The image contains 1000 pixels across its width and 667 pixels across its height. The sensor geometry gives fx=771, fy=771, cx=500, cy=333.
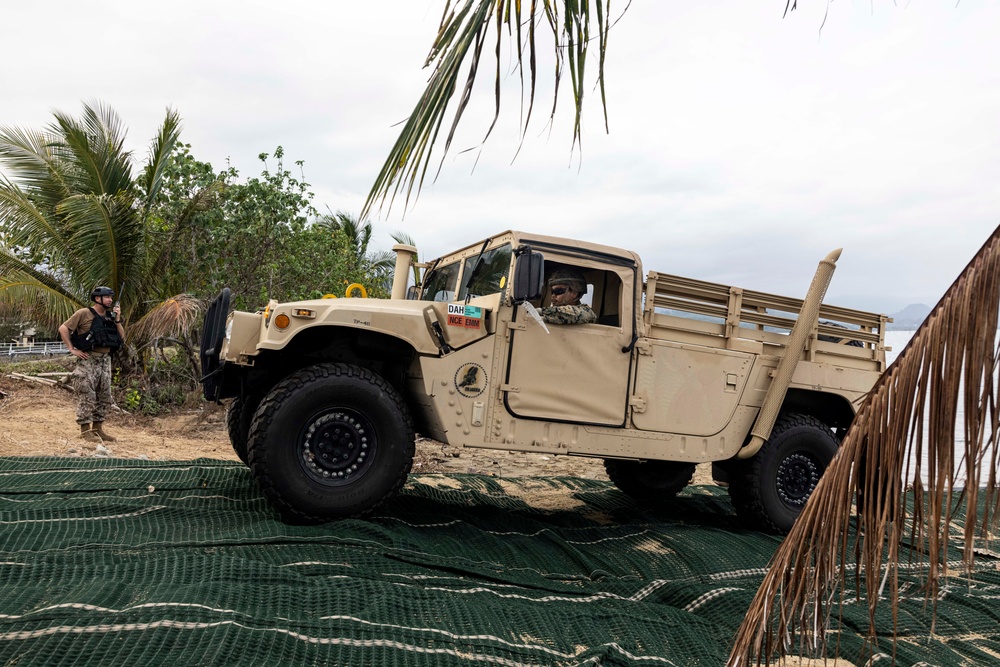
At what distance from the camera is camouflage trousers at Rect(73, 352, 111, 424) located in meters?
7.52

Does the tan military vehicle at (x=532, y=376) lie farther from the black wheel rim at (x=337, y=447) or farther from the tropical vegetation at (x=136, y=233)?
the tropical vegetation at (x=136, y=233)

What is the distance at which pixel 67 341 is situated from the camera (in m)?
7.41

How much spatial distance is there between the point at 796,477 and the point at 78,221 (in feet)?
30.0

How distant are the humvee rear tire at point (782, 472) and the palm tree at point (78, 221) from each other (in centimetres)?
745

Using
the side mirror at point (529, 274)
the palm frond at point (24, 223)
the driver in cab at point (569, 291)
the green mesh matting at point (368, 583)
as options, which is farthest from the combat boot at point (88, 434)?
the side mirror at point (529, 274)

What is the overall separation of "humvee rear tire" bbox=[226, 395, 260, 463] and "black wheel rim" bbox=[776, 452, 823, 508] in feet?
12.2

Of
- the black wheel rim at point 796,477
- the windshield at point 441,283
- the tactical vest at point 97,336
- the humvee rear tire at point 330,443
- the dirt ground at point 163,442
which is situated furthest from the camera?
the dirt ground at point 163,442

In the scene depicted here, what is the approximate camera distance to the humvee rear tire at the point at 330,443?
4.14m

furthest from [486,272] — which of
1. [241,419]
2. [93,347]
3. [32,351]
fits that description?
[32,351]

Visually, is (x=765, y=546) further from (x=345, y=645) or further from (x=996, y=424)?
(x=996, y=424)

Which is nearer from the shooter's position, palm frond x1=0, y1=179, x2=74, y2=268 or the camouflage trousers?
the camouflage trousers

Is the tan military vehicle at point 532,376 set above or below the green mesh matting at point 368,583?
above

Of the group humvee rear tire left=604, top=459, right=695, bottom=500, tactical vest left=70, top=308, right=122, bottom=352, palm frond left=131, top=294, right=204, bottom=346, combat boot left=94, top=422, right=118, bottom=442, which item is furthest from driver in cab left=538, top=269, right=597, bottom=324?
palm frond left=131, top=294, right=204, bottom=346

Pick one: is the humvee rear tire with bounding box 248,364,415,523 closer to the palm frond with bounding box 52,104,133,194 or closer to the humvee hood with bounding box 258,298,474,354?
the humvee hood with bounding box 258,298,474,354
